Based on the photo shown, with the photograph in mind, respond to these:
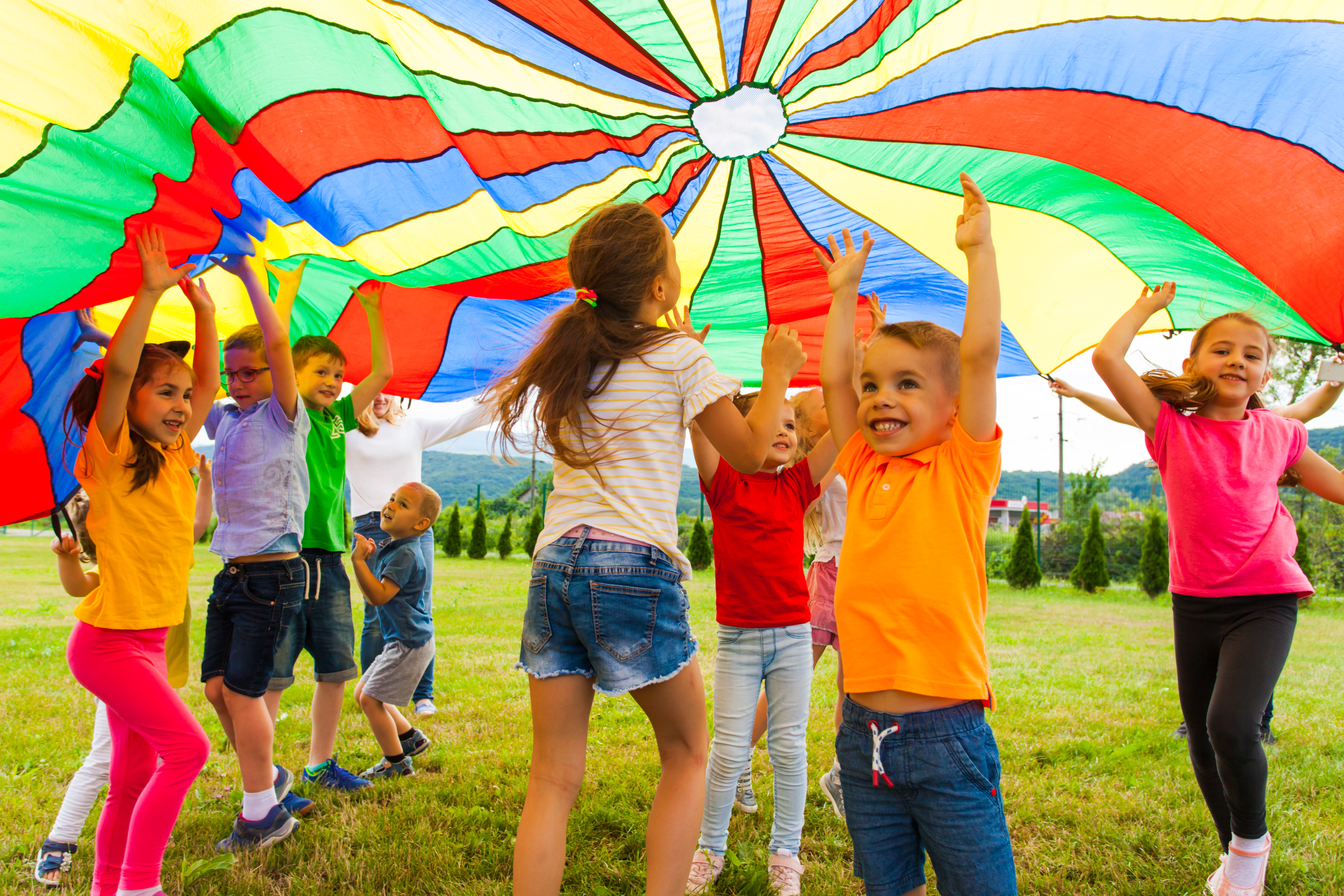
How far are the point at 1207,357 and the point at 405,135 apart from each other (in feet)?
8.29

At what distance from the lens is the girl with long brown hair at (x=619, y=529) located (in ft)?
5.31

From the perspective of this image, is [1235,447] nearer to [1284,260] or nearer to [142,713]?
[1284,260]

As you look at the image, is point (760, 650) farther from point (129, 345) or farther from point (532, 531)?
point (532, 531)

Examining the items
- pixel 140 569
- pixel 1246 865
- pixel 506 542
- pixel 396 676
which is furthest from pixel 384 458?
pixel 506 542

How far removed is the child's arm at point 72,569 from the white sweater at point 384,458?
1.19 m

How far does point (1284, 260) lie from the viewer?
276 centimetres

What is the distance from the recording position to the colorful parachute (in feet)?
6.87

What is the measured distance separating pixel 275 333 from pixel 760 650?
5.78ft

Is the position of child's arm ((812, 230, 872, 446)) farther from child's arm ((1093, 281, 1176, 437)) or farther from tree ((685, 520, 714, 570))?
tree ((685, 520, 714, 570))

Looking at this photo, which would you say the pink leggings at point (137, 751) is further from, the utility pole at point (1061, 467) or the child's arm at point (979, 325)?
the utility pole at point (1061, 467)

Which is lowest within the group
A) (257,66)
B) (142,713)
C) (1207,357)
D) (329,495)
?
(142,713)

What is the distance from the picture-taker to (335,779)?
2.98 metres

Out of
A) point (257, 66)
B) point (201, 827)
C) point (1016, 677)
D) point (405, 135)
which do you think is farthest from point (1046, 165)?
point (1016, 677)

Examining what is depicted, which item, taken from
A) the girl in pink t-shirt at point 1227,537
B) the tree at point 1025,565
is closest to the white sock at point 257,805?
the girl in pink t-shirt at point 1227,537
